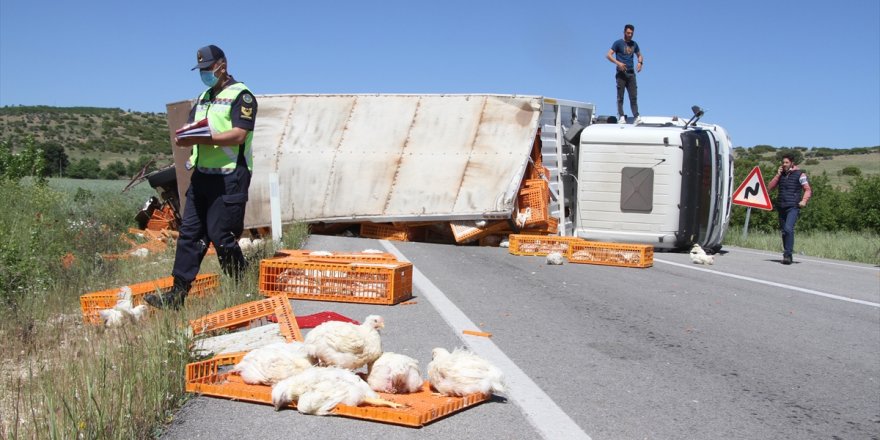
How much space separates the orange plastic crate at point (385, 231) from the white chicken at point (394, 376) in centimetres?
1144

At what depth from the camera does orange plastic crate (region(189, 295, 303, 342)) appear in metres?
5.25

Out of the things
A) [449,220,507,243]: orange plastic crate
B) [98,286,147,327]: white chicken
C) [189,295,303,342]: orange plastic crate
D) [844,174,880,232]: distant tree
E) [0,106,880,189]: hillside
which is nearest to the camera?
[189,295,303,342]: orange plastic crate

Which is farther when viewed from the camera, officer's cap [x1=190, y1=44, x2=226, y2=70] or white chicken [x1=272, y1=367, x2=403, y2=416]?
officer's cap [x1=190, y1=44, x2=226, y2=70]

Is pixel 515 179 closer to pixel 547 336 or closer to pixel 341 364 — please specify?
pixel 547 336

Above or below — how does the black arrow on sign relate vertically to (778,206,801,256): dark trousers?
above

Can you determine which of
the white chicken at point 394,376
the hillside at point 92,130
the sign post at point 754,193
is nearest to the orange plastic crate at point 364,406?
the white chicken at point 394,376

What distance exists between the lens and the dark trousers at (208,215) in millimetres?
6883

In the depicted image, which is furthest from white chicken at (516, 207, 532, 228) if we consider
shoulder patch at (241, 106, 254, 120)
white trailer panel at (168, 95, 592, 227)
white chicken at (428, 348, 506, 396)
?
white chicken at (428, 348, 506, 396)

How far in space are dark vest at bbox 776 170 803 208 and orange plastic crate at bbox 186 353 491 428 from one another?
39.8 feet

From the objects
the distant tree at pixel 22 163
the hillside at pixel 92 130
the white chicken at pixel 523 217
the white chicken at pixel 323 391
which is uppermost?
the hillside at pixel 92 130

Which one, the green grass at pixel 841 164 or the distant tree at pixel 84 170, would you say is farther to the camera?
the green grass at pixel 841 164

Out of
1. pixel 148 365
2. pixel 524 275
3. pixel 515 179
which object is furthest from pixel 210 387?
pixel 515 179

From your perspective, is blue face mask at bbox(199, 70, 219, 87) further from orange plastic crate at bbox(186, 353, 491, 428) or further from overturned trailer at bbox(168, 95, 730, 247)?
overturned trailer at bbox(168, 95, 730, 247)

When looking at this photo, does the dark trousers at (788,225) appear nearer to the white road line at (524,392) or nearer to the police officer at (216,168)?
the white road line at (524,392)
